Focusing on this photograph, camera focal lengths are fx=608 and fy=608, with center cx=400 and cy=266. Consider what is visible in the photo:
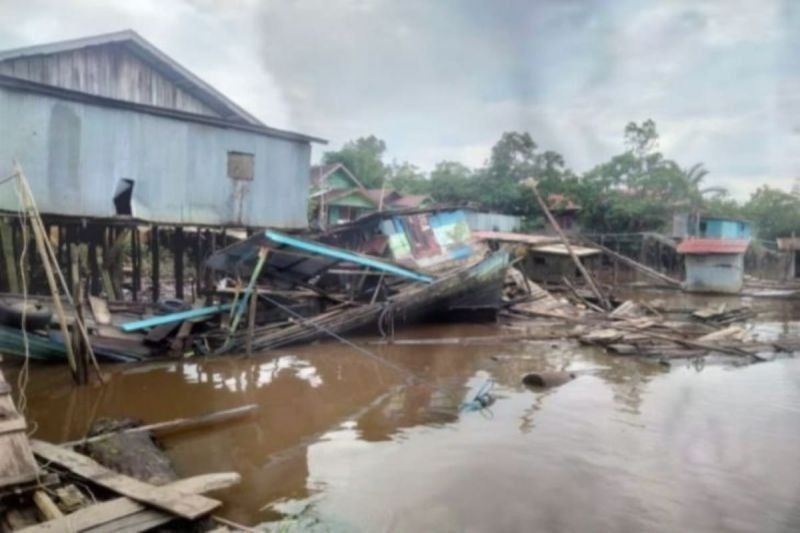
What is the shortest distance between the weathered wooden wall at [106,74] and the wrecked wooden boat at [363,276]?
5.09m

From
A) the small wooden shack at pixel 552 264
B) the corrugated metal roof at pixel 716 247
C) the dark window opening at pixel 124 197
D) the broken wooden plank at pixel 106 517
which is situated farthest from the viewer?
the corrugated metal roof at pixel 716 247

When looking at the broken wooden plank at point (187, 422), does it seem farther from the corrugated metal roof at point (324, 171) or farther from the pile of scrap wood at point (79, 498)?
the corrugated metal roof at point (324, 171)

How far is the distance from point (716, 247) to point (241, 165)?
18117 mm

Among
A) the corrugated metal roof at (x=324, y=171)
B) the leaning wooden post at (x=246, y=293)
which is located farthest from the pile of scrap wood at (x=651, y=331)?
the corrugated metal roof at (x=324, y=171)

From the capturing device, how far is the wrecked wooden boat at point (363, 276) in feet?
35.7

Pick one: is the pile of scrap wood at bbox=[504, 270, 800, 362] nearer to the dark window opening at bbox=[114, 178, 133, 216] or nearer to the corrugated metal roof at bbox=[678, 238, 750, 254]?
the corrugated metal roof at bbox=[678, 238, 750, 254]

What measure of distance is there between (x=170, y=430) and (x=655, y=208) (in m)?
27.8

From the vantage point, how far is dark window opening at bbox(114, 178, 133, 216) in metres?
11.7

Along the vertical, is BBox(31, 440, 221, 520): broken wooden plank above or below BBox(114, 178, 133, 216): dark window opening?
below

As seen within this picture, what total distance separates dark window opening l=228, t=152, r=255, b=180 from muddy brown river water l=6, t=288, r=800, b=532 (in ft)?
15.5

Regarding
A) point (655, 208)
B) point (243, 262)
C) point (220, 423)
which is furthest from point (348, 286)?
point (655, 208)

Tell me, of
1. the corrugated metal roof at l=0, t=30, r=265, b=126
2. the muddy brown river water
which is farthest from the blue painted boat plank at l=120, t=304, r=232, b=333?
the corrugated metal roof at l=0, t=30, r=265, b=126

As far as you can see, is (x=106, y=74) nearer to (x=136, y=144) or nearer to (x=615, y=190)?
(x=136, y=144)

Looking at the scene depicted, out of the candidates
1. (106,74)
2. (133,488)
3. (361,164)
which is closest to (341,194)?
(361,164)
